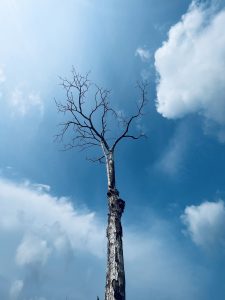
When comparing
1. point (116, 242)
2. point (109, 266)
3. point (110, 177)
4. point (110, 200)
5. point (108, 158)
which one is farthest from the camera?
point (108, 158)

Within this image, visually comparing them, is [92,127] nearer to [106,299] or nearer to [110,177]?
[110,177]

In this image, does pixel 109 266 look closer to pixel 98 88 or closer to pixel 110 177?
pixel 110 177

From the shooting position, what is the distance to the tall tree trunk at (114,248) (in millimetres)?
6113

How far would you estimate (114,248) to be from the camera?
6938 mm

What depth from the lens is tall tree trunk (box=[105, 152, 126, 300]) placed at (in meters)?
6.11

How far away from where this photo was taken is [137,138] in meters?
11.9

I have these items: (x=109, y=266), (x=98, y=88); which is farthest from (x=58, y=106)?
(x=109, y=266)

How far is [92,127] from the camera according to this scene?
37.1 feet

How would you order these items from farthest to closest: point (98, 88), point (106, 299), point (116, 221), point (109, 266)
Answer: point (98, 88) → point (116, 221) → point (109, 266) → point (106, 299)

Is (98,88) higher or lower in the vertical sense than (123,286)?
higher

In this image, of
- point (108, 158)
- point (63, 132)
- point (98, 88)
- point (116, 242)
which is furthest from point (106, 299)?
point (98, 88)

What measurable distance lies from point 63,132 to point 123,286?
7719mm

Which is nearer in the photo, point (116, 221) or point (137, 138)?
point (116, 221)

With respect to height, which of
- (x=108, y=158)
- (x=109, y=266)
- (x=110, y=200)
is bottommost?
(x=109, y=266)
